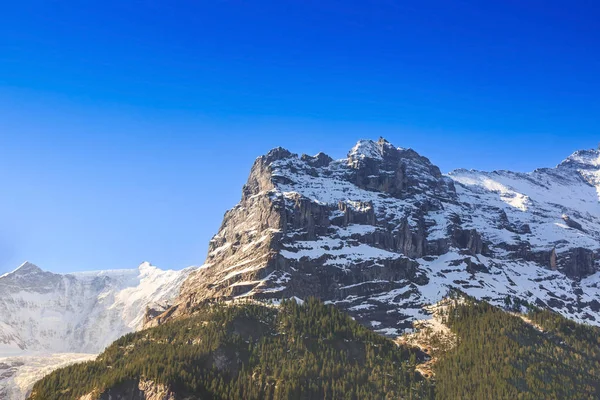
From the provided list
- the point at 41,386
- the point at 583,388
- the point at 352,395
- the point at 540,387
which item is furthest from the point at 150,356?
the point at 583,388

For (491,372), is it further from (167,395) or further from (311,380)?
(167,395)

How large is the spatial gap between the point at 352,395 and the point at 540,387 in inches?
2126

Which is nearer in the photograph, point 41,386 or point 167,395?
point 167,395

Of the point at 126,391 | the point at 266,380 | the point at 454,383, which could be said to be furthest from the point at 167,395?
the point at 454,383

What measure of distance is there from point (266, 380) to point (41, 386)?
6747cm

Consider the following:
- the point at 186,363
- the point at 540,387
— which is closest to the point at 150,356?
the point at 186,363

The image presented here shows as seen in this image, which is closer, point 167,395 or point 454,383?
point 167,395

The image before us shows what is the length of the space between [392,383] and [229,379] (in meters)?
Result: 46.4

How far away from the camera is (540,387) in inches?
7554

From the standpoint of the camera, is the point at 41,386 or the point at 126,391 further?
the point at 41,386

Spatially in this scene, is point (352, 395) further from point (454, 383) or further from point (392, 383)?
point (454, 383)

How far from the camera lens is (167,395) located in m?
175

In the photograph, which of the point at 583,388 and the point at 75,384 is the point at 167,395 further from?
the point at 583,388

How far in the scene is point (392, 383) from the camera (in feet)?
635
